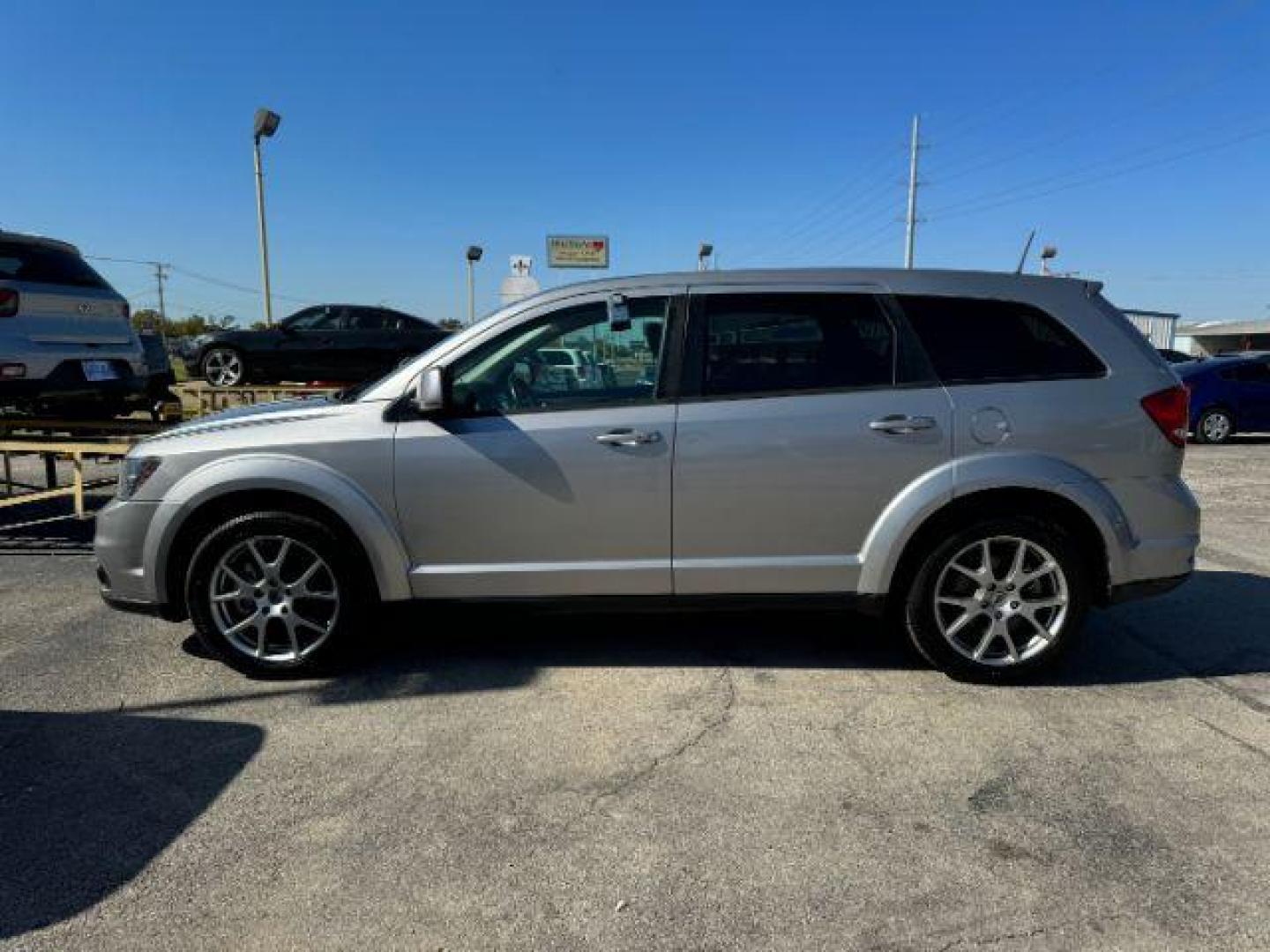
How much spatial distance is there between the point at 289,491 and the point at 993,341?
320 centimetres

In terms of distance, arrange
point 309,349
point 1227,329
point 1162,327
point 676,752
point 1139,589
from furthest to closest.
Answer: point 1227,329 < point 1162,327 < point 309,349 < point 1139,589 < point 676,752

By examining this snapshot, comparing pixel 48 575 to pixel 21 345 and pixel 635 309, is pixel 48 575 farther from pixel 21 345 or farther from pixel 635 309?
pixel 635 309

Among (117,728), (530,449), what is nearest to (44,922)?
(117,728)

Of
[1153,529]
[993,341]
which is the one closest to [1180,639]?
[1153,529]

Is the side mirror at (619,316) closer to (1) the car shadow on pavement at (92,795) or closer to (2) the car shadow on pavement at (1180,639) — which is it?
(1) the car shadow on pavement at (92,795)

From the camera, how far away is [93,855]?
8.47 ft

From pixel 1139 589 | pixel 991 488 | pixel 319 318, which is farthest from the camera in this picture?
pixel 319 318

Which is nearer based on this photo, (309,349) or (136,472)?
(136,472)

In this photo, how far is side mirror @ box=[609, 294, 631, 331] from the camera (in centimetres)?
378

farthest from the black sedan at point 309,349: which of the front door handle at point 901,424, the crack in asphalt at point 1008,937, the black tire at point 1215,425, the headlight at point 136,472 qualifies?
the black tire at point 1215,425

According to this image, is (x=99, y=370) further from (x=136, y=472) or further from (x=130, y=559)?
(x=130, y=559)

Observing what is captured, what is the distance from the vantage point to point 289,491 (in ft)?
12.1

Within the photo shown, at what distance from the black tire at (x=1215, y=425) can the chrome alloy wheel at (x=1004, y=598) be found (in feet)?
43.6

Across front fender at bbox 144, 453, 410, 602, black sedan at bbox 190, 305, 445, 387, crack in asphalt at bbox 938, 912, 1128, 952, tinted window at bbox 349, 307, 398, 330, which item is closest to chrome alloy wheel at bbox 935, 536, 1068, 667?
crack in asphalt at bbox 938, 912, 1128, 952
